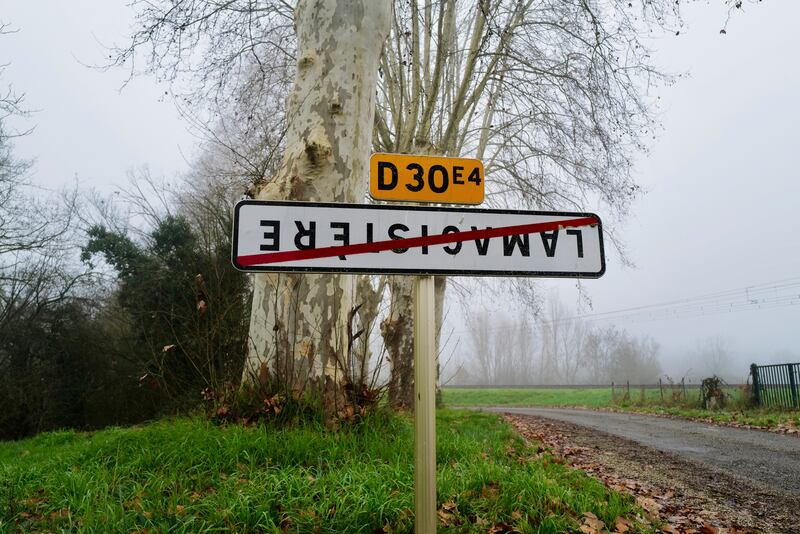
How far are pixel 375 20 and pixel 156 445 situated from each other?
4612mm

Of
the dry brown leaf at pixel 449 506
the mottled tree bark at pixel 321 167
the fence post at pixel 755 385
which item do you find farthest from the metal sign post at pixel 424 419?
the fence post at pixel 755 385

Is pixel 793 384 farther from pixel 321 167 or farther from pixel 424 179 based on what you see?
pixel 424 179

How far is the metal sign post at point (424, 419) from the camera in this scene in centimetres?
187

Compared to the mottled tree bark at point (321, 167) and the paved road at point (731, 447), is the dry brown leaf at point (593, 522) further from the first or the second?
the paved road at point (731, 447)

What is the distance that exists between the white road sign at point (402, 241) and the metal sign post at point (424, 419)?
17cm

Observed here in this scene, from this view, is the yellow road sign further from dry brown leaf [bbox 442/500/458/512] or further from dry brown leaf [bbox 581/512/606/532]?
dry brown leaf [bbox 581/512/606/532]

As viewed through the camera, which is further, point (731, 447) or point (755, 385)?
point (755, 385)

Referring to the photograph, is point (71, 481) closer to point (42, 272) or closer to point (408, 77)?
point (408, 77)

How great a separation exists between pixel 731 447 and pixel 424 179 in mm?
7069

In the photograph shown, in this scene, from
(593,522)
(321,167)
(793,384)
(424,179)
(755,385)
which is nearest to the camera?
(424,179)

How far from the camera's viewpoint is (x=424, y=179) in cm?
223

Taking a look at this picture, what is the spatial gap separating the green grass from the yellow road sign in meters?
1.70

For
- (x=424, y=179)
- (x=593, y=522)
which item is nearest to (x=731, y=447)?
(x=593, y=522)

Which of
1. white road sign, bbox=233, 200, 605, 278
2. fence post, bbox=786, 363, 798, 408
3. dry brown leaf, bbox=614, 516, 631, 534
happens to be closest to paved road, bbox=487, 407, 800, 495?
dry brown leaf, bbox=614, 516, 631, 534
